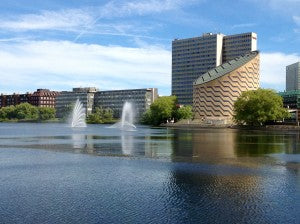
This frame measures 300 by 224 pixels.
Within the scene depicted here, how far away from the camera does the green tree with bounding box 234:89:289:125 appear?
128750mm

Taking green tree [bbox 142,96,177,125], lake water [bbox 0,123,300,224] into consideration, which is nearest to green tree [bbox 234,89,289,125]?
green tree [bbox 142,96,177,125]

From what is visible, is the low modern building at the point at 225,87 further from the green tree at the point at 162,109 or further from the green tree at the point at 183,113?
the green tree at the point at 162,109

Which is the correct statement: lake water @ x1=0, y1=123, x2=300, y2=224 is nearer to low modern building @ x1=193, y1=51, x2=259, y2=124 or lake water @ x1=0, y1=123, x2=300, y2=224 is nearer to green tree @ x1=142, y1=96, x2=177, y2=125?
green tree @ x1=142, y1=96, x2=177, y2=125

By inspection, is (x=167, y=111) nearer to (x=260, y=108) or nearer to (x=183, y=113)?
(x=183, y=113)

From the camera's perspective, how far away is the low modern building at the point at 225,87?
184 meters

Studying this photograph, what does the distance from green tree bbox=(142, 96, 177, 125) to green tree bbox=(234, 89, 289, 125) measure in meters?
53.5

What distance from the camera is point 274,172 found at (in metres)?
32.7

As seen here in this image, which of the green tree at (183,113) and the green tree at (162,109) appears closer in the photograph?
the green tree at (162,109)

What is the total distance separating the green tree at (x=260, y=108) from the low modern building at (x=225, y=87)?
1798 inches

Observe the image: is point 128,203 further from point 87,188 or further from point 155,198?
point 87,188

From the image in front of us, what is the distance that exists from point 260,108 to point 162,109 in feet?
211

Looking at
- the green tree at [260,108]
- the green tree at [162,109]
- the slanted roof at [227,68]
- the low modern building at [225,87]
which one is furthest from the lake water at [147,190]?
the slanted roof at [227,68]

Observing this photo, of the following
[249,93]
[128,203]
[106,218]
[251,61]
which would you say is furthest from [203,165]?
[251,61]

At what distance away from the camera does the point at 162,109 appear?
186250 mm
